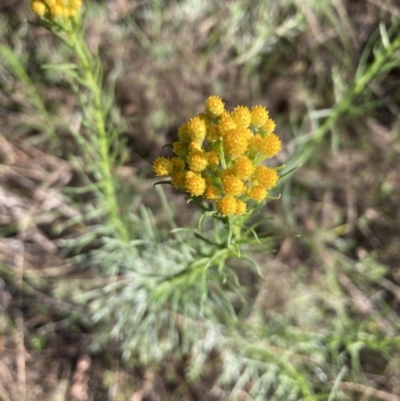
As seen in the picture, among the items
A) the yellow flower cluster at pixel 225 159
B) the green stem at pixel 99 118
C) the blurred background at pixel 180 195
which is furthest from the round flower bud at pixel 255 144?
the blurred background at pixel 180 195

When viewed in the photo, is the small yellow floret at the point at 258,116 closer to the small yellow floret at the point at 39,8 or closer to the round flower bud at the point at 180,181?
the round flower bud at the point at 180,181

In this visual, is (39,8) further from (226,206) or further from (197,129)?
(226,206)

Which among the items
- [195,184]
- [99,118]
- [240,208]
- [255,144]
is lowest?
[240,208]

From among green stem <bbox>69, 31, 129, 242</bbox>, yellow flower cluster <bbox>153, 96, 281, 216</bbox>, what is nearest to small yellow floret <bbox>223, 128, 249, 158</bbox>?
yellow flower cluster <bbox>153, 96, 281, 216</bbox>

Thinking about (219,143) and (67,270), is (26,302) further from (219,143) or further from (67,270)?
(219,143)

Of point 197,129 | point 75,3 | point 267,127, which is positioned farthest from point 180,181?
point 75,3

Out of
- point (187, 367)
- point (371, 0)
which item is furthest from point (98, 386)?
point (371, 0)
